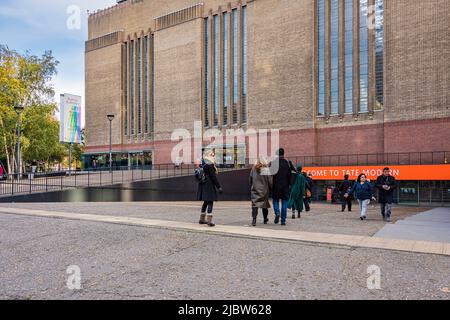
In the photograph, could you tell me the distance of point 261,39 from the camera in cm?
3769

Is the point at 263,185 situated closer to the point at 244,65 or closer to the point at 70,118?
the point at 70,118

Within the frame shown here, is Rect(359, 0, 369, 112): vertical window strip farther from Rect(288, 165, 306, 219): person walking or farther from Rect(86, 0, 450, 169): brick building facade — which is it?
Rect(288, 165, 306, 219): person walking

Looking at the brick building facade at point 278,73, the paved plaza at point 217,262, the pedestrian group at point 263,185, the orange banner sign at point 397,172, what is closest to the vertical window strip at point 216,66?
the brick building facade at point 278,73

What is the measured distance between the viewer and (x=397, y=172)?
27969mm

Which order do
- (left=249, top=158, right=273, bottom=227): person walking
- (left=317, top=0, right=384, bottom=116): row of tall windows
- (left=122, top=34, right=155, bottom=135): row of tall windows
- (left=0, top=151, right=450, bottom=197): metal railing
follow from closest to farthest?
(left=249, top=158, right=273, bottom=227): person walking, (left=0, top=151, right=450, bottom=197): metal railing, (left=317, top=0, right=384, bottom=116): row of tall windows, (left=122, top=34, right=155, bottom=135): row of tall windows

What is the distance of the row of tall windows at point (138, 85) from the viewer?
157 ft

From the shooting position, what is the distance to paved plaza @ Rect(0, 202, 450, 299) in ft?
15.8

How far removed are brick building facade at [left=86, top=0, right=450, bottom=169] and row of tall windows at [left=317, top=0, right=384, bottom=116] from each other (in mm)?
88

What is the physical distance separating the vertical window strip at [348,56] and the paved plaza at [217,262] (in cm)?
2566

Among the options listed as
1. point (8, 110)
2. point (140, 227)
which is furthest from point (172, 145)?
point (140, 227)

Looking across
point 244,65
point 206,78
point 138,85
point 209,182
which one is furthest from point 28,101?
point 209,182

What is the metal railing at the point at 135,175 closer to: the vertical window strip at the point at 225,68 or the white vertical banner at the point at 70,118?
the white vertical banner at the point at 70,118

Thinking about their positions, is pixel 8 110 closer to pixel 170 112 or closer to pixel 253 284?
pixel 170 112

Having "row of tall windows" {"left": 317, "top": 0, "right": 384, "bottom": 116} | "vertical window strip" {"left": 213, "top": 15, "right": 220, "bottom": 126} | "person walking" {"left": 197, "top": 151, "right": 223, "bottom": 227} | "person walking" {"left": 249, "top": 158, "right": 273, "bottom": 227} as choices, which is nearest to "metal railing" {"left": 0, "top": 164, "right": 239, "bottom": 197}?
"vertical window strip" {"left": 213, "top": 15, "right": 220, "bottom": 126}
